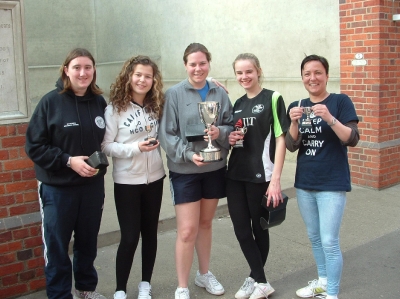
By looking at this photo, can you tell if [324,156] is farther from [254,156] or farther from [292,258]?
[292,258]

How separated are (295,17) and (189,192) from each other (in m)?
5.60

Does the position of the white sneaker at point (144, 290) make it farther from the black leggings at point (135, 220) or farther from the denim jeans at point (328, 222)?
the denim jeans at point (328, 222)

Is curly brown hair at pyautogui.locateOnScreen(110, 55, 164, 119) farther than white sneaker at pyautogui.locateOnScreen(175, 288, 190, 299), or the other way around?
white sneaker at pyautogui.locateOnScreen(175, 288, 190, 299)

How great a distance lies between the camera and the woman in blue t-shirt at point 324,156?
349 cm

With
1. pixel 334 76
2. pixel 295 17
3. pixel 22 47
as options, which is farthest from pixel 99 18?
pixel 22 47

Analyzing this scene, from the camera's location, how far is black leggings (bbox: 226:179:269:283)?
144 inches

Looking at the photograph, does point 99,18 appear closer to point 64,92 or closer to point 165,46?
point 165,46

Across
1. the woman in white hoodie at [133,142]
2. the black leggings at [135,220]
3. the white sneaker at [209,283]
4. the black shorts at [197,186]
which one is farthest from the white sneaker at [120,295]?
the black shorts at [197,186]

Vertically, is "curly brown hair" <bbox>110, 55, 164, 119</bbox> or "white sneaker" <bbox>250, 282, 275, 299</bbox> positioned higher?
"curly brown hair" <bbox>110, 55, 164, 119</bbox>

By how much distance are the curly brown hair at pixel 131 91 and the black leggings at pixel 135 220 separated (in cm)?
56

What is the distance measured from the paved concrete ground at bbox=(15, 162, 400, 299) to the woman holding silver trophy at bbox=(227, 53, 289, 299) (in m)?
0.61

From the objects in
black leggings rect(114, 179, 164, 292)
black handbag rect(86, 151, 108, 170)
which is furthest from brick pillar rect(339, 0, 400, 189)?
black handbag rect(86, 151, 108, 170)

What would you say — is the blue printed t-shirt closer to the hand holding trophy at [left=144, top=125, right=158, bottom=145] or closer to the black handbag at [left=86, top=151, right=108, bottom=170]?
the hand holding trophy at [left=144, top=125, right=158, bottom=145]

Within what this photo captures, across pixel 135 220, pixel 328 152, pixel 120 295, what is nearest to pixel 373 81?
pixel 328 152
